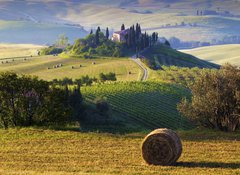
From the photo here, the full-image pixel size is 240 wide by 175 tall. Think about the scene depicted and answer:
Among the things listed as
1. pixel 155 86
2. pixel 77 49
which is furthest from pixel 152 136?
pixel 77 49

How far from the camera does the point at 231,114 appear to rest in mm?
40094

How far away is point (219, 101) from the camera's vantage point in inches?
1586

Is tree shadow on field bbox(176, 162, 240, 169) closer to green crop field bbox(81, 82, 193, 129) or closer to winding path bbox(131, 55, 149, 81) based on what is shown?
green crop field bbox(81, 82, 193, 129)

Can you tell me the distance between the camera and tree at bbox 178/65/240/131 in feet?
131

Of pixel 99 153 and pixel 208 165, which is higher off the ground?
pixel 99 153

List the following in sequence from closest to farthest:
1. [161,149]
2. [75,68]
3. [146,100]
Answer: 1. [161,149]
2. [146,100]
3. [75,68]

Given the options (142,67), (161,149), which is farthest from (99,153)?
(142,67)

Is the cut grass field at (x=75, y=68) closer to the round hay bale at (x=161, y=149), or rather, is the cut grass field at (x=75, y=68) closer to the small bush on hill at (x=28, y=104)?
the small bush on hill at (x=28, y=104)

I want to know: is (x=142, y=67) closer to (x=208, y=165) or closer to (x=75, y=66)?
(x=75, y=66)

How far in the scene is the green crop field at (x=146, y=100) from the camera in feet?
216

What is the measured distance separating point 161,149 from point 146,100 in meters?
49.7

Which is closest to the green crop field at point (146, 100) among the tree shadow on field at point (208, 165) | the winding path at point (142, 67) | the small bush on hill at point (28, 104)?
the winding path at point (142, 67)

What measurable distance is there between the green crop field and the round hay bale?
110 feet

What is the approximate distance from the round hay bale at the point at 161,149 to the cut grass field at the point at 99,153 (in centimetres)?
57
